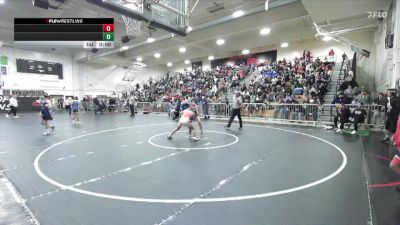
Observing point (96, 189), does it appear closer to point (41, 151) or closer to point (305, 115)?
point (41, 151)

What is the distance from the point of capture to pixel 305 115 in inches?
512

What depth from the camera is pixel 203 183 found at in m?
4.14

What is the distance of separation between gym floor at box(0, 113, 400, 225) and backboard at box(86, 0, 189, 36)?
4.71 metres

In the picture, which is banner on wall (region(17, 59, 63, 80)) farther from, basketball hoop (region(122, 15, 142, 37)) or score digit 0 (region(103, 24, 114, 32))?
basketball hoop (region(122, 15, 142, 37))

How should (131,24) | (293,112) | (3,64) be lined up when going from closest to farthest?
(131,24) < (293,112) < (3,64)

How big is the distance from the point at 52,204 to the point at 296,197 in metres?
3.51

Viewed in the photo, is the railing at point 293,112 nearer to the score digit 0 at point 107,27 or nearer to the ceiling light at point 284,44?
the score digit 0 at point 107,27

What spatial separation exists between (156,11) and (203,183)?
8455mm

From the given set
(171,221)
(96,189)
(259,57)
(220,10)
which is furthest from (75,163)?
(259,57)

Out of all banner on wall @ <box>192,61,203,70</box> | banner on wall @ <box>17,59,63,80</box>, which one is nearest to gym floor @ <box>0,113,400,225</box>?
banner on wall @ <box>17,59,63,80</box>

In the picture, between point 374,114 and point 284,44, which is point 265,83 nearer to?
point 284,44
